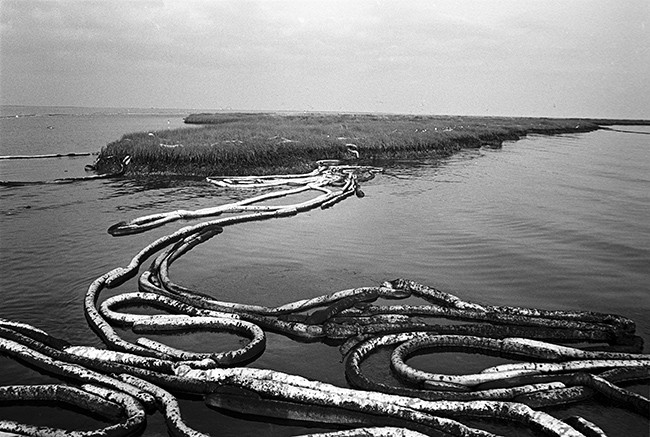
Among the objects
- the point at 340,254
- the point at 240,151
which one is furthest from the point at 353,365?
the point at 240,151

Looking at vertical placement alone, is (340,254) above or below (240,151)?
below

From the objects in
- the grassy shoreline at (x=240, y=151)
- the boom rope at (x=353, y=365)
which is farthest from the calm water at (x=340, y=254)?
the grassy shoreline at (x=240, y=151)

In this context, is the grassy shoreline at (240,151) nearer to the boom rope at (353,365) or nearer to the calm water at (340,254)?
the calm water at (340,254)

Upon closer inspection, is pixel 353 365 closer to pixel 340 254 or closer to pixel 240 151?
pixel 340 254

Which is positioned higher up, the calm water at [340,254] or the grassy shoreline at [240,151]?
the grassy shoreline at [240,151]

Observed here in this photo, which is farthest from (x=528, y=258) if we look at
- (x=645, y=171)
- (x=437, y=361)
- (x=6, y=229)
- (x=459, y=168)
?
(x=645, y=171)

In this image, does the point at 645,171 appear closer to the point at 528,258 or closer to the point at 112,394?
the point at 528,258
